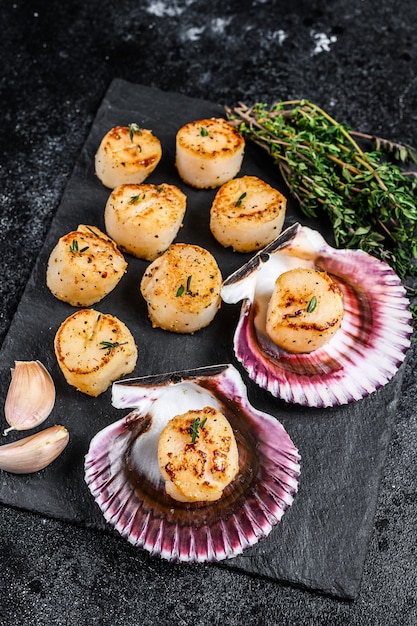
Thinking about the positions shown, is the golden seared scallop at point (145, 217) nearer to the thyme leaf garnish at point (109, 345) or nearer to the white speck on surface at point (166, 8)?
the thyme leaf garnish at point (109, 345)

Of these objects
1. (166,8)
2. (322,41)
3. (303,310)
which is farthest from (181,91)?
(303,310)

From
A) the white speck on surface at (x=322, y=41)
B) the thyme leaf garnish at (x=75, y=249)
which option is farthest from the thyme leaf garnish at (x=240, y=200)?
the white speck on surface at (x=322, y=41)

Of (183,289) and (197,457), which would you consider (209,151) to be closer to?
(183,289)

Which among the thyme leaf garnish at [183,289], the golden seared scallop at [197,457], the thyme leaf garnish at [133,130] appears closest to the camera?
the golden seared scallop at [197,457]

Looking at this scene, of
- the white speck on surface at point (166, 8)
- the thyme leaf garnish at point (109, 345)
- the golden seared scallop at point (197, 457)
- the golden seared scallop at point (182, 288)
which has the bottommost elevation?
the golden seared scallop at point (197, 457)

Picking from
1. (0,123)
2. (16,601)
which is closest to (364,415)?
(16,601)

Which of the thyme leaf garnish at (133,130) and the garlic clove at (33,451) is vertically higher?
the thyme leaf garnish at (133,130)
